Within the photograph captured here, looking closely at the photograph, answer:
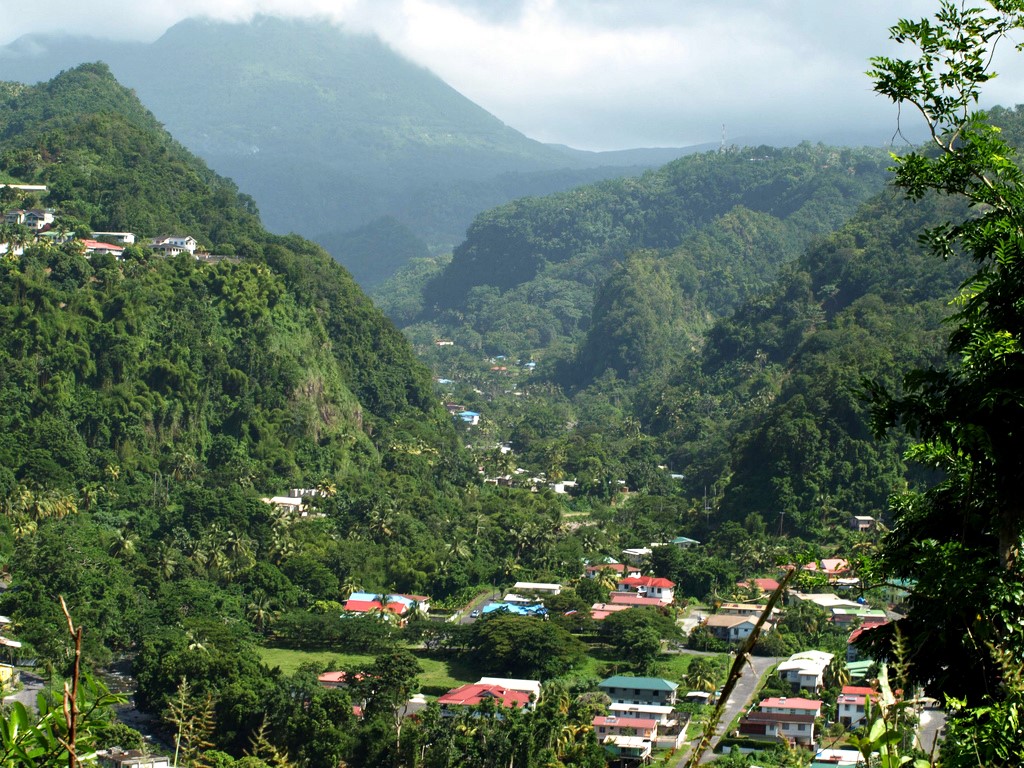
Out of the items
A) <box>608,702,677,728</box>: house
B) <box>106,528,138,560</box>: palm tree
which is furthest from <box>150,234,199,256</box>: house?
<box>608,702,677,728</box>: house

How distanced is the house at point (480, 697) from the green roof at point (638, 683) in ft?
8.64

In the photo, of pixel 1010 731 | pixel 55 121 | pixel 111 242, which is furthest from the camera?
pixel 55 121

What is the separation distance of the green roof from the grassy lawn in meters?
3.60

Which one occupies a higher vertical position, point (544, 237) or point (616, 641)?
point (544, 237)

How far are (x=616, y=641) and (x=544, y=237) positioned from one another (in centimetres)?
10817

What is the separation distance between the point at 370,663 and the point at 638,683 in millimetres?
6841

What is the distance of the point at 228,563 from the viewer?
44281 mm

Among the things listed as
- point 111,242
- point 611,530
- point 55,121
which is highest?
point 55,121

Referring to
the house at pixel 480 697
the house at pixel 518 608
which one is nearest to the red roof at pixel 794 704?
the house at pixel 480 697

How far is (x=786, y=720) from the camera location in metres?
32.3

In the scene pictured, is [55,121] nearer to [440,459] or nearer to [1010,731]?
[440,459]

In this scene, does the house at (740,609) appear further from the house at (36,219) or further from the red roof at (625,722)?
the house at (36,219)

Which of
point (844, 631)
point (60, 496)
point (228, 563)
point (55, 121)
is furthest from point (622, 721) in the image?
point (55, 121)

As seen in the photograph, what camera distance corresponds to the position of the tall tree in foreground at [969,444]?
637 cm
